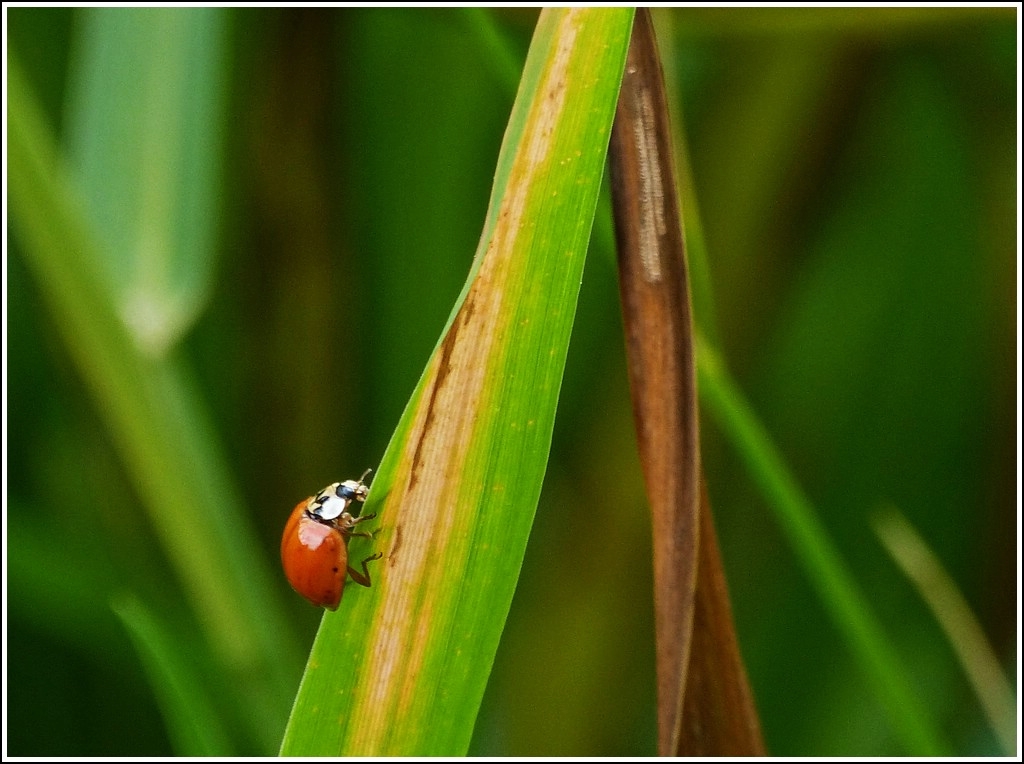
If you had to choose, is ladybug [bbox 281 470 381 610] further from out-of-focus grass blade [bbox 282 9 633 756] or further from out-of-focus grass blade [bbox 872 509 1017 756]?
out-of-focus grass blade [bbox 872 509 1017 756]

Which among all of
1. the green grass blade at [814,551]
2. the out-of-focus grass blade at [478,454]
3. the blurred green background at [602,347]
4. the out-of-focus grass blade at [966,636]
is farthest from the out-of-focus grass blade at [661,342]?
the blurred green background at [602,347]

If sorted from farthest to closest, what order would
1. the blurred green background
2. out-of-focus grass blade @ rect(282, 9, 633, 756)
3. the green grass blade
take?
the blurred green background, the green grass blade, out-of-focus grass blade @ rect(282, 9, 633, 756)

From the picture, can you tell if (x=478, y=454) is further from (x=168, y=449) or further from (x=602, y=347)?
(x=602, y=347)

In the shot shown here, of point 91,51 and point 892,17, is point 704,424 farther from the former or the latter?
point 91,51

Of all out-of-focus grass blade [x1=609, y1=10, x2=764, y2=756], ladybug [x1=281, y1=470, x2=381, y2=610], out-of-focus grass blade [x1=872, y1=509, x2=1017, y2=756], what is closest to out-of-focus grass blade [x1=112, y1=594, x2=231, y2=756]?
ladybug [x1=281, y1=470, x2=381, y2=610]

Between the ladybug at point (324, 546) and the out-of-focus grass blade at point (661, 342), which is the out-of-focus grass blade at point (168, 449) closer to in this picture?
the ladybug at point (324, 546)

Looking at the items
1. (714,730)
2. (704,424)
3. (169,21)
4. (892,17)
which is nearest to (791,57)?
(892,17)

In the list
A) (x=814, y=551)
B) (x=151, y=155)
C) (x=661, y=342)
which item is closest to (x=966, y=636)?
(x=814, y=551)
